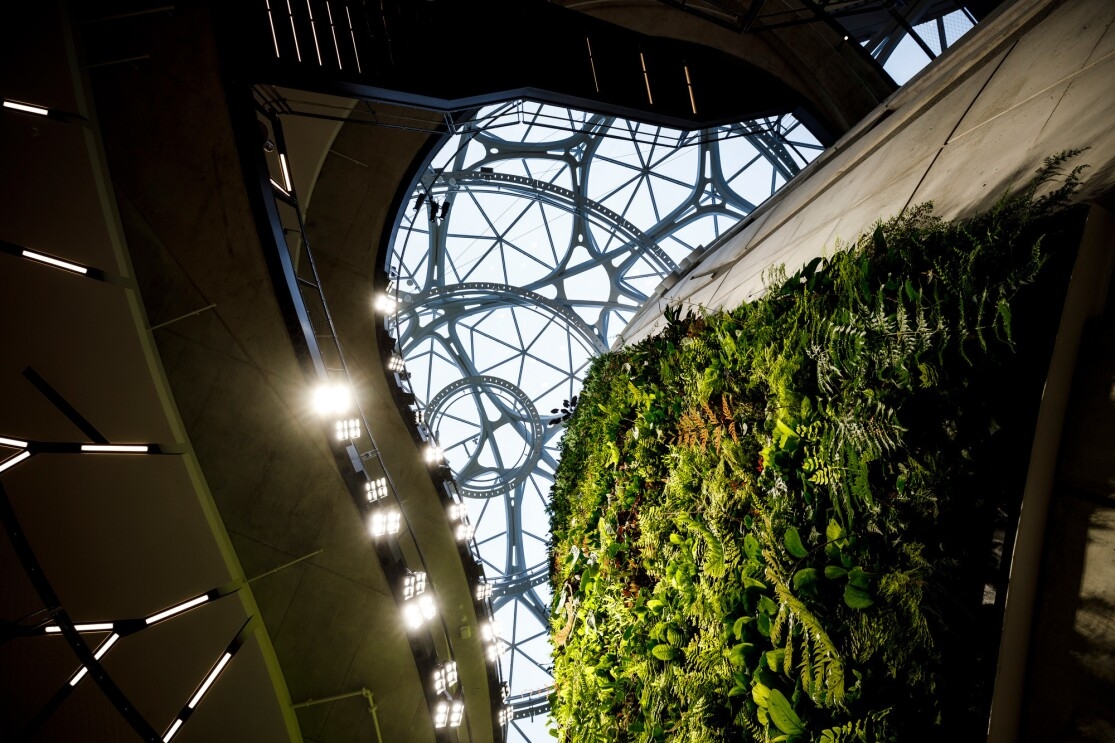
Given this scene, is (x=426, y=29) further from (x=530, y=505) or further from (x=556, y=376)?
(x=530, y=505)

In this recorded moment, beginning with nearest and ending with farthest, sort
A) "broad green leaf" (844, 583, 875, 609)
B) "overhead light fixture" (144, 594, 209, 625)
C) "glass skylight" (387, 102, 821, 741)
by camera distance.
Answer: "broad green leaf" (844, 583, 875, 609) → "overhead light fixture" (144, 594, 209, 625) → "glass skylight" (387, 102, 821, 741)

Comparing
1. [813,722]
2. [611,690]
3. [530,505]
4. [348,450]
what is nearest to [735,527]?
[813,722]

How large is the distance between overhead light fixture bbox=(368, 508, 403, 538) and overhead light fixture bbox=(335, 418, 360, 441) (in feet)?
4.24

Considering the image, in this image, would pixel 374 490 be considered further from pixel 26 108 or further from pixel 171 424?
pixel 26 108

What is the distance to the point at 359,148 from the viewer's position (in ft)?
38.5

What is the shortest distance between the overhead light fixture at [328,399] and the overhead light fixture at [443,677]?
4.55m

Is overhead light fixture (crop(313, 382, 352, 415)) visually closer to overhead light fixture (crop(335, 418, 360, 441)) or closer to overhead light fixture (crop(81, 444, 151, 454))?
overhead light fixture (crop(335, 418, 360, 441))

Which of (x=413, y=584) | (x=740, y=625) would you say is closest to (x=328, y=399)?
(x=413, y=584)

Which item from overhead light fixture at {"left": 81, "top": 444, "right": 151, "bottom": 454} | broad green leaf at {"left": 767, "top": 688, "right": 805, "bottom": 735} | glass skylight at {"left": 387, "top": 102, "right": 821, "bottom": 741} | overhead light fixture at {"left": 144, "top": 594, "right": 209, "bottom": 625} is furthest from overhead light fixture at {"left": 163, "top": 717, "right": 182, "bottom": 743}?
glass skylight at {"left": 387, "top": 102, "right": 821, "bottom": 741}

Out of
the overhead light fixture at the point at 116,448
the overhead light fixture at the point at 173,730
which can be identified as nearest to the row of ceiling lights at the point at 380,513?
the overhead light fixture at the point at 116,448

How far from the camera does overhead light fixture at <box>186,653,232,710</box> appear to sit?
5.04m

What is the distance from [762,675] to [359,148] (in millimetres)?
12683

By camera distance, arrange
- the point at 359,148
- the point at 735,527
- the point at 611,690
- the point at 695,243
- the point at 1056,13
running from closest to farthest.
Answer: the point at 735,527 < the point at 1056,13 < the point at 611,690 < the point at 359,148 < the point at 695,243

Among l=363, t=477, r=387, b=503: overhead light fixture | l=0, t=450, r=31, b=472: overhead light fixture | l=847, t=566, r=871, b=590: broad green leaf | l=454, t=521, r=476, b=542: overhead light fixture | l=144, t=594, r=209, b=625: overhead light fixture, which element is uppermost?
l=0, t=450, r=31, b=472: overhead light fixture
